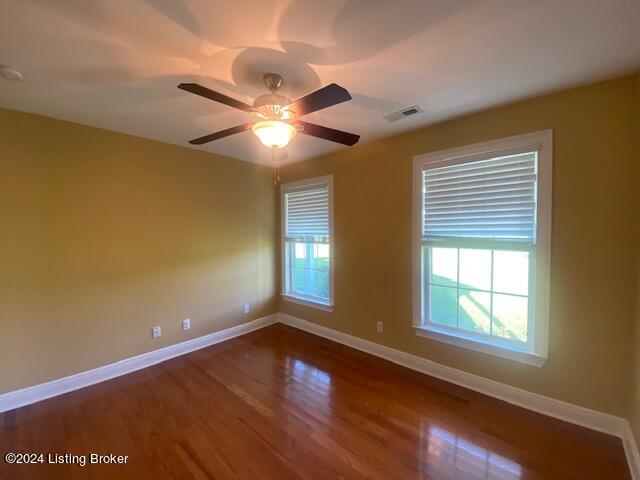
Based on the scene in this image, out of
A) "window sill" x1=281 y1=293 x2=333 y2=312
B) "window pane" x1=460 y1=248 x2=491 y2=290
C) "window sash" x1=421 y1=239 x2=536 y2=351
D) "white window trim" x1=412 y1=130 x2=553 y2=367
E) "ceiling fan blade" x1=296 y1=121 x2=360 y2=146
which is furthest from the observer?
"window sill" x1=281 y1=293 x2=333 y2=312

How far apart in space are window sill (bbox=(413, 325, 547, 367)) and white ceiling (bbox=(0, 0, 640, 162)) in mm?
1995

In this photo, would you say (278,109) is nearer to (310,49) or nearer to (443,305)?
(310,49)

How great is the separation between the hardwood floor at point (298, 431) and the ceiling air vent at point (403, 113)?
7.97 ft

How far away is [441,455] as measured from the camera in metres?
1.76

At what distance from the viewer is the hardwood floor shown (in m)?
1.66

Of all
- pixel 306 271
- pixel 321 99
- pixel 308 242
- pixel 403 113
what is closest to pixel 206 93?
pixel 321 99

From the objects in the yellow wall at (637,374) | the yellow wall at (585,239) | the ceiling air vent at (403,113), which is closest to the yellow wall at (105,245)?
the ceiling air vent at (403,113)

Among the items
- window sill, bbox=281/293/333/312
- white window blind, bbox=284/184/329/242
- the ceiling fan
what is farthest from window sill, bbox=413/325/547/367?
the ceiling fan

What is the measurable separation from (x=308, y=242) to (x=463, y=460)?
2.77 meters

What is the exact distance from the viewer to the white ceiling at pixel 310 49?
1245mm

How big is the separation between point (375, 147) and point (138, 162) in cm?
253

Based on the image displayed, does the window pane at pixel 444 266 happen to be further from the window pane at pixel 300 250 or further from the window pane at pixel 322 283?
the window pane at pixel 300 250

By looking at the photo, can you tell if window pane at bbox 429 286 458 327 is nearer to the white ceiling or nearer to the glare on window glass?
the white ceiling

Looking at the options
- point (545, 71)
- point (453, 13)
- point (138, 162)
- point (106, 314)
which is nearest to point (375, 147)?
point (545, 71)
